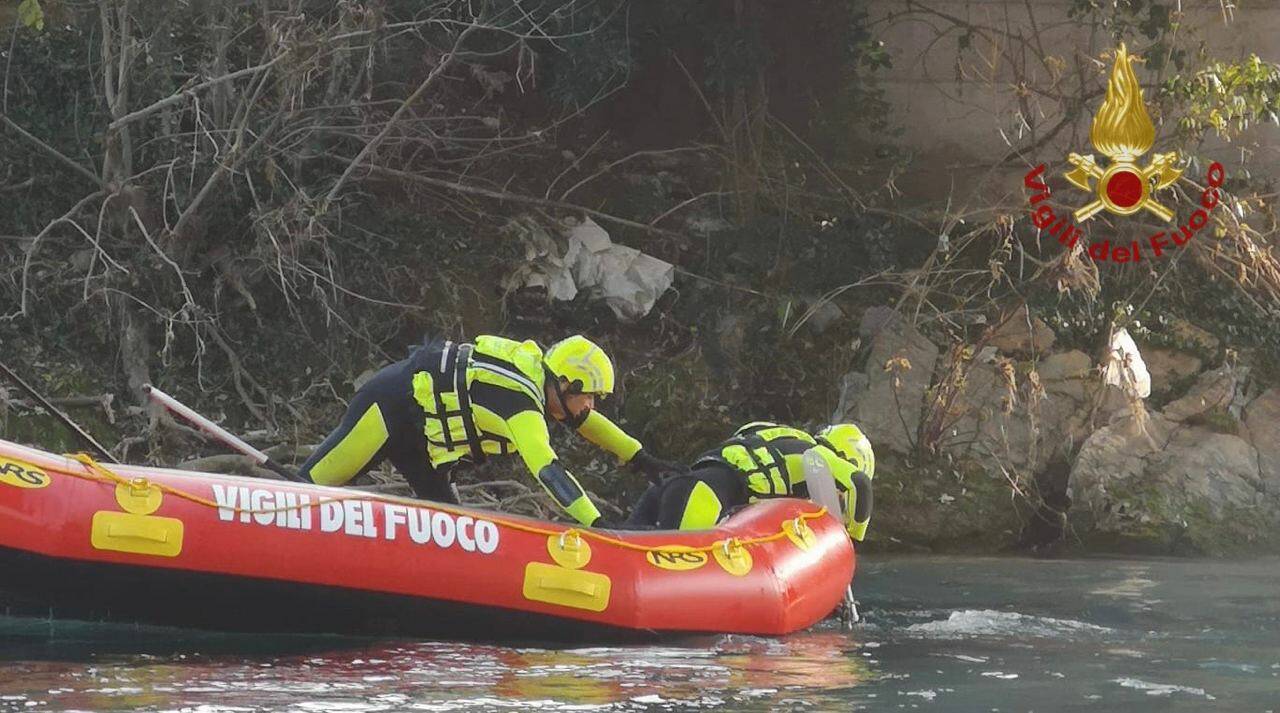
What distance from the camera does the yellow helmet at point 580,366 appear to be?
334 inches

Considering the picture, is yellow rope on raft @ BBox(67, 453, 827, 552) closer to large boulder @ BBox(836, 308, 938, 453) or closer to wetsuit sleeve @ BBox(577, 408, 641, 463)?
wetsuit sleeve @ BBox(577, 408, 641, 463)

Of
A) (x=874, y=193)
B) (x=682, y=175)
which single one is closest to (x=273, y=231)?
(x=682, y=175)

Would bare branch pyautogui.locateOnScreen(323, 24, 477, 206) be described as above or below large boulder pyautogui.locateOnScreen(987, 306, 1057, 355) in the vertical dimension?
above

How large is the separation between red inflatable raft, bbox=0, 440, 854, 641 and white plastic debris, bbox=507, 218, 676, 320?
4.92 m

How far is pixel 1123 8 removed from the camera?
12.3 meters

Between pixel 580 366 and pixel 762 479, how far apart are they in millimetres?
1084

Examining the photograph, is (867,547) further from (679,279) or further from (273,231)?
(273,231)

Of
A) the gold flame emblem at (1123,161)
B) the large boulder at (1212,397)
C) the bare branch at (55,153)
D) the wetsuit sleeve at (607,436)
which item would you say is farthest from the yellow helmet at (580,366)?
the large boulder at (1212,397)

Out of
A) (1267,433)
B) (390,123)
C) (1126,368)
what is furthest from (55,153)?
(1267,433)

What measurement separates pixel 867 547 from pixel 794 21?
3.70m

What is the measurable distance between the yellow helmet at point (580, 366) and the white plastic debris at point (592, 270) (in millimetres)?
4304

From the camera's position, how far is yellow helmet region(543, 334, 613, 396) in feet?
27.8

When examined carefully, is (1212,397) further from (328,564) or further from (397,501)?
(328,564)

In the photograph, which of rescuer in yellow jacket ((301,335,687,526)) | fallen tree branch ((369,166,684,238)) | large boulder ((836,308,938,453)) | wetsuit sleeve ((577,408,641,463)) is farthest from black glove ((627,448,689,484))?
fallen tree branch ((369,166,684,238))
